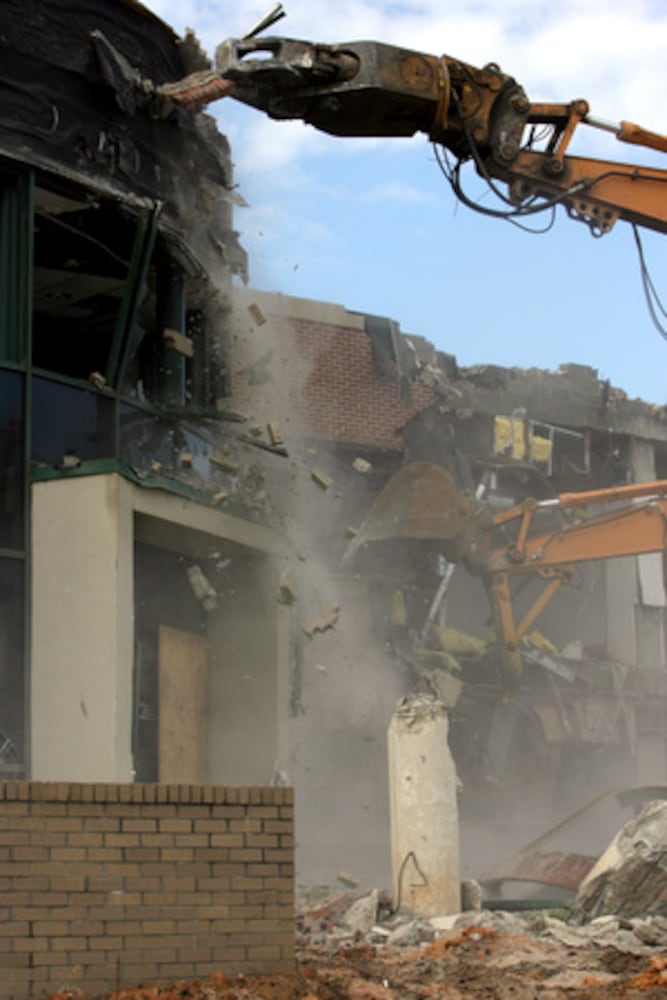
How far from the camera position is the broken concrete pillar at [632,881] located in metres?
13.0

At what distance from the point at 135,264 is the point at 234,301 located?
3855 mm

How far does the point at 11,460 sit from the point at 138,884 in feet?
22.9

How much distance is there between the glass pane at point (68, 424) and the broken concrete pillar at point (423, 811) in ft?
12.8

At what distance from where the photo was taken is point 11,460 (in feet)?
46.2

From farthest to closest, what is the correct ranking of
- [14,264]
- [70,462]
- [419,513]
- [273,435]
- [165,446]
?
[419,513] → [273,435] → [165,446] → [14,264] → [70,462]

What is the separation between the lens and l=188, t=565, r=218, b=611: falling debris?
1647cm

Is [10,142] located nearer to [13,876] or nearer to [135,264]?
[135,264]

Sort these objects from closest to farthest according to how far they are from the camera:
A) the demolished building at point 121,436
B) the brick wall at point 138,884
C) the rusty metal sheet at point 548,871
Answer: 1. the brick wall at point 138,884
2. the demolished building at point 121,436
3. the rusty metal sheet at point 548,871

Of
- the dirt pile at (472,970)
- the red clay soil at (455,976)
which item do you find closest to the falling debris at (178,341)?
the dirt pile at (472,970)

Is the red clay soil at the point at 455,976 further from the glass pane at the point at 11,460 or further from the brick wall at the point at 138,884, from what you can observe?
the glass pane at the point at 11,460

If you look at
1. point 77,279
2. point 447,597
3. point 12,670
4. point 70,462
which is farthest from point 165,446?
point 447,597

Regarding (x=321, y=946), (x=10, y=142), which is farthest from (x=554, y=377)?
(x=321, y=946)

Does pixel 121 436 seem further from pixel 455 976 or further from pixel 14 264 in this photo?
pixel 455 976

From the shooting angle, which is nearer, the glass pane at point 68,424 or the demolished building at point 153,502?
the demolished building at point 153,502
